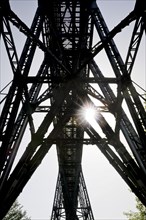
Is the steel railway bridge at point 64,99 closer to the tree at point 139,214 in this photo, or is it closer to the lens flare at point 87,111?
the lens flare at point 87,111

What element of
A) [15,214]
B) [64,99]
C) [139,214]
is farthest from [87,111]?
[15,214]

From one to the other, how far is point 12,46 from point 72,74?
1683mm

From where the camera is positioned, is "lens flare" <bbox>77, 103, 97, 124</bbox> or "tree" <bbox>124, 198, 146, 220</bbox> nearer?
"lens flare" <bbox>77, 103, 97, 124</bbox>

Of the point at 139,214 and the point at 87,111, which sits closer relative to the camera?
the point at 87,111

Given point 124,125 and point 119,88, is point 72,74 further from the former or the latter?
point 124,125

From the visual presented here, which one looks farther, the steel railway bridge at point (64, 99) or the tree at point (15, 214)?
the tree at point (15, 214)

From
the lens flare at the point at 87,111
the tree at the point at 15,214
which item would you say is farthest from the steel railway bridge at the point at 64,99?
the tree at the point at 15,214

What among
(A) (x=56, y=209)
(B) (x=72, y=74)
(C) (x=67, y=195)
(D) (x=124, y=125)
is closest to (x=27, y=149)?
(B) (x=72, y=74)

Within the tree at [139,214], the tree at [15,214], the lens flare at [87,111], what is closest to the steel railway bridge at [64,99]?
the lens flare at [87,111]

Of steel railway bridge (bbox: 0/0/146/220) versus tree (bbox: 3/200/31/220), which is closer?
steel railway bridge (bbox: 0/0/146/220)

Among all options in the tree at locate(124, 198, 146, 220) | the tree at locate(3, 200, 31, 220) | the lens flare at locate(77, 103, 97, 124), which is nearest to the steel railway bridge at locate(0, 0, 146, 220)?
the lens flare at locate(77, 103, 97, 124)

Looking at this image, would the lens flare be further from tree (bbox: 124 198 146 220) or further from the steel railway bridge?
tree (bbox: 124 198 146 220)

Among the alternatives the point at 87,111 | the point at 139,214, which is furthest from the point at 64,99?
the point at 139,214

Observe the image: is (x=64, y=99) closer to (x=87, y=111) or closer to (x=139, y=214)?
(x=87, y=111)
